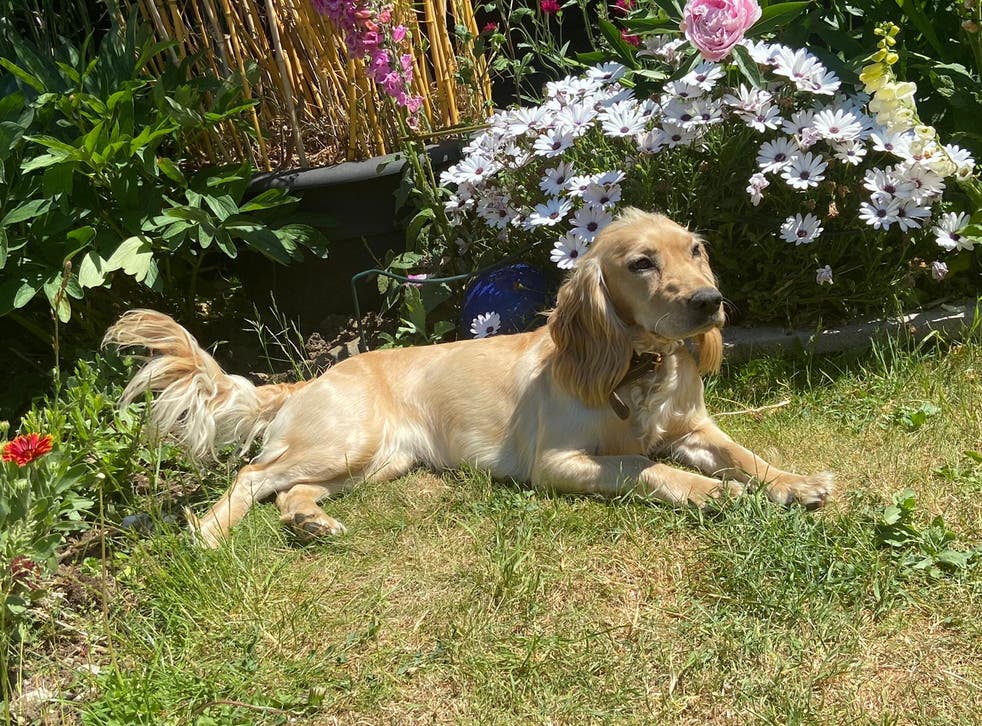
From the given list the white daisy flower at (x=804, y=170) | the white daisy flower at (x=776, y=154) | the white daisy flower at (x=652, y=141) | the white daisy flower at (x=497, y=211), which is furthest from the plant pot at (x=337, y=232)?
the white daisy flower at (x=804, y=170)

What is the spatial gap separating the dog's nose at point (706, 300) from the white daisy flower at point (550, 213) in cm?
104

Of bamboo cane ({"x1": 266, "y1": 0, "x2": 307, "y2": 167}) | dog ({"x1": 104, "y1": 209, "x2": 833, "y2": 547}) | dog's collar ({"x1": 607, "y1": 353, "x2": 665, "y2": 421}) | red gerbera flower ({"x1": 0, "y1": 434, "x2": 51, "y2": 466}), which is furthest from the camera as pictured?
bamboo cane ({"x1": 266, "y1": 0, "x2": 307, "y2": 167})

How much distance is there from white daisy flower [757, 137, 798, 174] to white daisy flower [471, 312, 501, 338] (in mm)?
1298

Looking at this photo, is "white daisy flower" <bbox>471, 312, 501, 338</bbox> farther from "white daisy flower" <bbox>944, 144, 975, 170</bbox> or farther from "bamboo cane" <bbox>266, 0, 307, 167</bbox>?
"white daisy flower" <bbox>944, 144, 975, 170</bbox>

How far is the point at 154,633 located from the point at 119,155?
216 cm

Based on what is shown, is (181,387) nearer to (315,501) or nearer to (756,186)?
(315,501)

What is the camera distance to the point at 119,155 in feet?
12.9

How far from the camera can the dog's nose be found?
2.98 meters

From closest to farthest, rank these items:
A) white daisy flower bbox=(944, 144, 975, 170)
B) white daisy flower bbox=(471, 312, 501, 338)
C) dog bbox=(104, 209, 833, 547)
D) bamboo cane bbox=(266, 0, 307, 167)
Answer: dog bbox=(104, 209, 833, 547) < white daisy flower bbox=(944, 144, 975, 170) < white daisy flower bbox=(471, 312, 501, 338) < bamboo cane bbox=(266, 0, 307, 167)

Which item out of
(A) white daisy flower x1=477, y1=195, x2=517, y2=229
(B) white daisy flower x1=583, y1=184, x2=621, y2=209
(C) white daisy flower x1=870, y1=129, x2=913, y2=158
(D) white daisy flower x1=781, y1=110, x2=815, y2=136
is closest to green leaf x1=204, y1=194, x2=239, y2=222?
(A) white daisy flower x1=477, y1=195, x2=517, y2=229

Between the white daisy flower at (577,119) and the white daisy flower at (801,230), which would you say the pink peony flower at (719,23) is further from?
the white daisy flower at (801,230)

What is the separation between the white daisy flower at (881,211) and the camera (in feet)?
11.9

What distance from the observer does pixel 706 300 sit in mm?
2982

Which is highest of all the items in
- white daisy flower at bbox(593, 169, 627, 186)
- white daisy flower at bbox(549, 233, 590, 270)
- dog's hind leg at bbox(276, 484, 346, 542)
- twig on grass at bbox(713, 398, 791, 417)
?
white daisy flower at bbox(593, 169, 627, 186)
